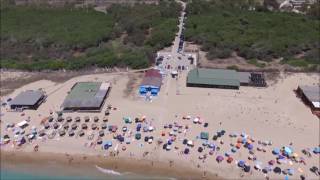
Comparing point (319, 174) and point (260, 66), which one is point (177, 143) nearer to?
point (319, 174)

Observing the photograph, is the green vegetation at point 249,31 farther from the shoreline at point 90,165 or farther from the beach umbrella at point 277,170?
the shoreline at point 90,165

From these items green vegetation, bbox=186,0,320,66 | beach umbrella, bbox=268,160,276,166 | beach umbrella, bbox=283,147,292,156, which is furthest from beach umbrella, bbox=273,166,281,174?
green vegetation, bbox=186,0,320,66

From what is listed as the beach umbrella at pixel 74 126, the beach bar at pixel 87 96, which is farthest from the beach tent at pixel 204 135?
the beach umbrella at pixel 74 126

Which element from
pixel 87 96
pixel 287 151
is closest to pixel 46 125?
pixel 87 96

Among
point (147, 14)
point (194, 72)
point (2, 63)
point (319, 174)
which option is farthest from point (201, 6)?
point (319, 174)

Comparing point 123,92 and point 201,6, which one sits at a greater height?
point 201,6

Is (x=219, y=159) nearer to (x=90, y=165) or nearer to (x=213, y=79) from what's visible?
(x=90, y=165)

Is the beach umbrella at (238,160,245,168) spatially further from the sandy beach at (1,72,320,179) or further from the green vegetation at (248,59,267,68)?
the green vegetation at (248,59,267,68)
